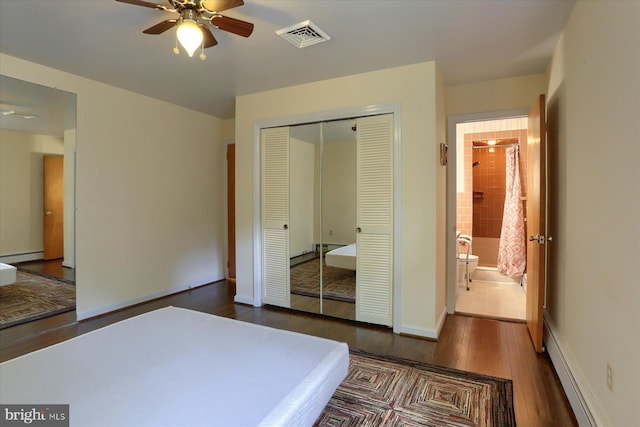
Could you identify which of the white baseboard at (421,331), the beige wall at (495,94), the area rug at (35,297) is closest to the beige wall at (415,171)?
the white baseboard at (421,331)

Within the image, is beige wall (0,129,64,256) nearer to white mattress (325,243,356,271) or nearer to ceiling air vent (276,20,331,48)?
ceiling air vent (276,20,331,48)

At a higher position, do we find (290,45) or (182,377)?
(290,45)

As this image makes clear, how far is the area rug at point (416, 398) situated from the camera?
179 centimetres

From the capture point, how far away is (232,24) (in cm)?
195

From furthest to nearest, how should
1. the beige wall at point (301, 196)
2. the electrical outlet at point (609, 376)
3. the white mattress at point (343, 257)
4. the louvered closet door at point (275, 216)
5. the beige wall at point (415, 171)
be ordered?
the louvered closet door at point (275, 216) → the beige wall at point (301, 196) → the white mattress at point (343, 257) → the beige wall at point (415, 171) → the electrical outlet at point (609, 376)

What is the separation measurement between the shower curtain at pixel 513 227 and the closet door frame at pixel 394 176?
9.59 feet

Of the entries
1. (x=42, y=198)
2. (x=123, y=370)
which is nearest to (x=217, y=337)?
(x=123, y=370)

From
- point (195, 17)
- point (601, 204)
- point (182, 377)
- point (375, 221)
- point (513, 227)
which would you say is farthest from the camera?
point (513, 227)

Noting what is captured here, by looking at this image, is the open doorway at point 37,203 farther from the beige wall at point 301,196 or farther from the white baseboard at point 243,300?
the beige wall at point 301,196

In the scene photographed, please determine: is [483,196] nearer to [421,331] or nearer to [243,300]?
[421,331]

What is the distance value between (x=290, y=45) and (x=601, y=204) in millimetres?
2322

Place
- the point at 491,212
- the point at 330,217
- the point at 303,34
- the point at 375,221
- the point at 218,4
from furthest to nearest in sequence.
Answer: the point at 491,212
the point at 330,217
the point at 375,221
the point at 303,34
the point at 218,4

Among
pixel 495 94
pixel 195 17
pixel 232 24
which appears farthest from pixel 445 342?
pixel 195 17

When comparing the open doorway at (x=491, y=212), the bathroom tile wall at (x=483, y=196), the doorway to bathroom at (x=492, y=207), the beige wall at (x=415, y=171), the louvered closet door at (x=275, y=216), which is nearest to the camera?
the beige wall at (x=415, y=171)
